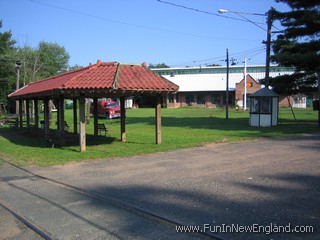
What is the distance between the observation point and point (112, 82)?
13750 mm

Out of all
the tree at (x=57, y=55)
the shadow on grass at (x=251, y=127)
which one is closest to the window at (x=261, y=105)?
the shadow on grass at (x=251, y=127)

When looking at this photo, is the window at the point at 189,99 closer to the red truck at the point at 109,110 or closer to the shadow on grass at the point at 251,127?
the red truck at the point at 109,110

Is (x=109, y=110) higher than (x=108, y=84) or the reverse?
the reverse

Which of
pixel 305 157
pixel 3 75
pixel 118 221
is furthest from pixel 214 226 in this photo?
pixel 3 75

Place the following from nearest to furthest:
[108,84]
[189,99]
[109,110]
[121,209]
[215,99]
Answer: [121,209]
[108,84]
[109,110]
[215,99]
[189,99]

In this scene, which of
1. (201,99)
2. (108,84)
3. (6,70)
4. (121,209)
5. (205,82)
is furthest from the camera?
(205,82)

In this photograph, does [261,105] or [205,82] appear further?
[205,82]

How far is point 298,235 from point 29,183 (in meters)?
6.74

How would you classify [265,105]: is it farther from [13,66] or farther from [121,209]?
[13,66]

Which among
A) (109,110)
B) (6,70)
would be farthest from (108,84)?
(6,70)

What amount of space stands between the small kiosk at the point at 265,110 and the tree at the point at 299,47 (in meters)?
2.06

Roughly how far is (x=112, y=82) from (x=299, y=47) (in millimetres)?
15563

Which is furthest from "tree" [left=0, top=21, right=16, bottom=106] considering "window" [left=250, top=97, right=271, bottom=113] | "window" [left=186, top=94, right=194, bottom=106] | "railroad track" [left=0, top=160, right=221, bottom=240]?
"railroad track" [left=0, top=160, right=221, bottom=240]

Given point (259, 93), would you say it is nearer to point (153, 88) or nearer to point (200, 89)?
point (153, 88)
